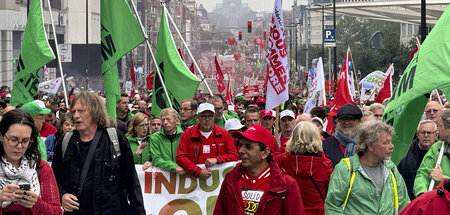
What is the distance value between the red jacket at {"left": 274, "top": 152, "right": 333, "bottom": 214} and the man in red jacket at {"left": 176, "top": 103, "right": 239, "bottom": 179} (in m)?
1.73

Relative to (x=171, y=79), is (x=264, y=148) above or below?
below

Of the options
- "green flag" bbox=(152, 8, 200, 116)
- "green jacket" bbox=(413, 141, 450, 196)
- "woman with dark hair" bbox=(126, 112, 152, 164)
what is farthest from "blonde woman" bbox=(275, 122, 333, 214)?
"green flag" bbox=(152, 8, 200, 116)

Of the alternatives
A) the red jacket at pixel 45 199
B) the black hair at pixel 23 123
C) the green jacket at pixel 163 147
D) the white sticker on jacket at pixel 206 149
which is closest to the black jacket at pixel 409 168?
the white sticker on jacket at pixel 206 149

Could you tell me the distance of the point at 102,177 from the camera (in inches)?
228

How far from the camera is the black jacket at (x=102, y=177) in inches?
227

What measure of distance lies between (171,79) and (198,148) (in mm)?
3949

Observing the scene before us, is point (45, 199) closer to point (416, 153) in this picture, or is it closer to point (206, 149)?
point (206, 149)

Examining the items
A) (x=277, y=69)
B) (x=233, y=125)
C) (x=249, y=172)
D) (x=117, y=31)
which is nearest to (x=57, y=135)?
(x=117, y=31)

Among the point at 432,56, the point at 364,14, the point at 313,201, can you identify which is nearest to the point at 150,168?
the point at 313,201

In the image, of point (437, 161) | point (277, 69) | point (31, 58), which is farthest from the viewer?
point (31, 58)

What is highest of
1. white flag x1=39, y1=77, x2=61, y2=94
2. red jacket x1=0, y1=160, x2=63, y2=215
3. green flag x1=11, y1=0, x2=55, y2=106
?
green flag x1=11, y1=0, x2=55, y2=106

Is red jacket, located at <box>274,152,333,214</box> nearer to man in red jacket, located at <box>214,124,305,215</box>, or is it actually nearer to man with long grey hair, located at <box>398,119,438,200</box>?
man in red jacket, located at <box>214,124,305,215</box>

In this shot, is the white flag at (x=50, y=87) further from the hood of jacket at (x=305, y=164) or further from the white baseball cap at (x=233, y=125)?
the hood of jacket at (x=305, y=164)

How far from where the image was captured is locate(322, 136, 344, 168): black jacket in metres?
7.37
